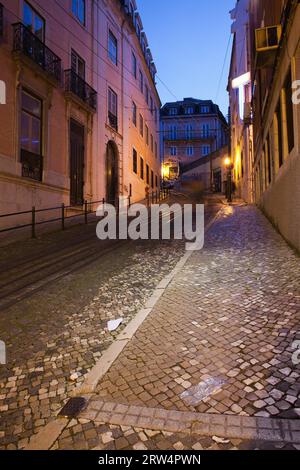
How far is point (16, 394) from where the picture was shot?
297 centimetres

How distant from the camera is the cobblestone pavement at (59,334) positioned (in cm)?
278

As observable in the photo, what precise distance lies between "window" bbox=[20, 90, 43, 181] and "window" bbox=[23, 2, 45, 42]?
9.97 ft

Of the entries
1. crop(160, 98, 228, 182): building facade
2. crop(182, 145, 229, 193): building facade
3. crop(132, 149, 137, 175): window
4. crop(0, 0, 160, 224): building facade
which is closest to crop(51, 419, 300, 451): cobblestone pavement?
crop(0, 0, 160, 224): building facade

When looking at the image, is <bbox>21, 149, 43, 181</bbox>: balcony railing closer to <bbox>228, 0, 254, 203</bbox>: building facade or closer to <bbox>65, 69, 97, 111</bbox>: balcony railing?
<bbox>65, 69, 97, 111</bbox>: balcony railing

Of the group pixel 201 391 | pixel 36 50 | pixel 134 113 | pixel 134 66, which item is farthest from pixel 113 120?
pixel 201 391

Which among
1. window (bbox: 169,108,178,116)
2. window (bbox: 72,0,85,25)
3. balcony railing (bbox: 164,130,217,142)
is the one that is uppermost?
window (bbox: 169,108,178,116)

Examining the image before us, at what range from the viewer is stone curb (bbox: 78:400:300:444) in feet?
7.59

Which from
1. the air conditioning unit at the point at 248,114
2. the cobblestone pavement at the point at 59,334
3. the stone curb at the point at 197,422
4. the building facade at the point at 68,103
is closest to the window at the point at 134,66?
the building facade at the point at 68,103

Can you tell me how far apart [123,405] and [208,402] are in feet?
2.45

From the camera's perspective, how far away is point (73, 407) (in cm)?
272

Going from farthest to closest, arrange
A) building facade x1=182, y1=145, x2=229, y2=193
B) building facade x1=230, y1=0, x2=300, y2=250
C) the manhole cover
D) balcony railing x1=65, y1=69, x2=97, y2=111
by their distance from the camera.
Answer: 1. building facade x1=182, y1=145, x2=229, y2=193
2. balcony railing x1=65, y1=69, x2=97, y2=111
3. building facade x1=230, y1=0, x2=300, y2=250
4. the manhole cover

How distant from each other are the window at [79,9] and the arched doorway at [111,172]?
7101 millimetres

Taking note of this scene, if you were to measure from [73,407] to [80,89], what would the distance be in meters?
17.6

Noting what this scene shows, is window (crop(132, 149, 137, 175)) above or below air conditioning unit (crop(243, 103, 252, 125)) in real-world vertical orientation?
below
